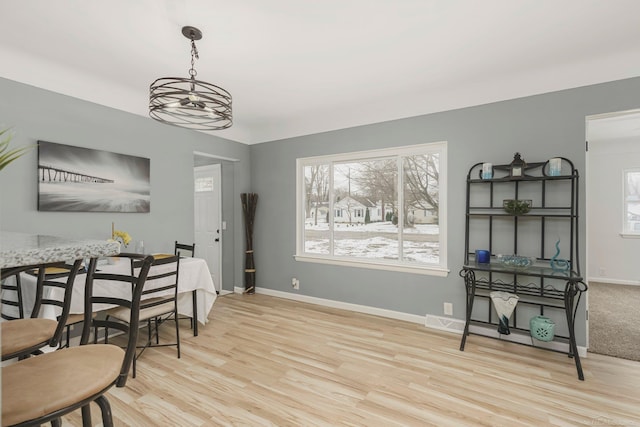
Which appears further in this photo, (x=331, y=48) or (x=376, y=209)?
(x=376, y=209)

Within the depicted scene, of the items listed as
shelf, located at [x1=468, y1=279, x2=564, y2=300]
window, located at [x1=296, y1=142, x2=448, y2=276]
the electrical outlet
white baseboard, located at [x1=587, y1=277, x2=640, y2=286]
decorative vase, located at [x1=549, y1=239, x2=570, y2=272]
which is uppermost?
window, located at [x1=296, y1=142, x2=448, y2=276]

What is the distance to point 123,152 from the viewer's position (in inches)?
134

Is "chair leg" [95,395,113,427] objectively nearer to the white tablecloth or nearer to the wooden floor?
the wooden floor

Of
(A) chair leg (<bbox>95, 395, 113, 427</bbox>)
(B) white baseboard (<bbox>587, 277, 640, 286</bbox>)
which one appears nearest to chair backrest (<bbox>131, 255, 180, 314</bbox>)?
(A) chair leg (<bbox>95, 395, 113, 427</bbox>)

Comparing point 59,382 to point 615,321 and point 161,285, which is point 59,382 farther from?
point 615,321

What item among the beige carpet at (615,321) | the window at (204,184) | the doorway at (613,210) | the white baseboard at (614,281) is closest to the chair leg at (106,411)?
the beige carpet at (615,321)

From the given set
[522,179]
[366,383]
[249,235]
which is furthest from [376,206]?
[366,383]

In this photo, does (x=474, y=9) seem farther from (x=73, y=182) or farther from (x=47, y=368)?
(x=73, y=182)

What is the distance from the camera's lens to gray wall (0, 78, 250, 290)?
2.68m

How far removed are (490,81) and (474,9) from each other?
1.31 m

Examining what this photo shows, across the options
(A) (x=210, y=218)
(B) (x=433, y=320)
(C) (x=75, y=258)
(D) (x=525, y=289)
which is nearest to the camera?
(C) (x=75, y=258)

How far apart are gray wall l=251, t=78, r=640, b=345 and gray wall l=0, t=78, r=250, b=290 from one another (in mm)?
438

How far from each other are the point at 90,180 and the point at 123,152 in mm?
461

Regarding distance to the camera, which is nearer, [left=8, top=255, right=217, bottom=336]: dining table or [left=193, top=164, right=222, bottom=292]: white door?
[left=8, top=255, right=217, bottom=336]: dining table
